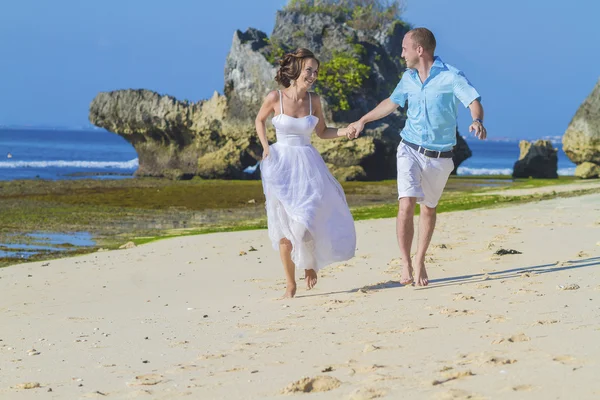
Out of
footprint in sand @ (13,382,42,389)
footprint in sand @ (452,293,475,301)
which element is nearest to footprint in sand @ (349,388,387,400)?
footprint in sand @ (13,382,42,389)

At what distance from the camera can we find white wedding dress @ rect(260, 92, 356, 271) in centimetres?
727

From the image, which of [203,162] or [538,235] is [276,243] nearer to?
[538,235]

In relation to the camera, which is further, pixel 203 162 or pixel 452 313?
pixel 203 162

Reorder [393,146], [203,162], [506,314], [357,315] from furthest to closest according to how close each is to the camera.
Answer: [203,162], [393,146], [357,315], [506,314]

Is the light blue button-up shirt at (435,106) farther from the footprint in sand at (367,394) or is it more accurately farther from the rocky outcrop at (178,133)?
the rocky outcrop at (178,133)

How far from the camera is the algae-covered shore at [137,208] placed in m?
13.9

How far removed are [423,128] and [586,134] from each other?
80.8 ft

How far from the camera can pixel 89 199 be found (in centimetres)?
2309

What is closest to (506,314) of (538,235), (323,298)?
(323,298)

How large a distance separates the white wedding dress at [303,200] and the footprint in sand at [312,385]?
3000 millimetres

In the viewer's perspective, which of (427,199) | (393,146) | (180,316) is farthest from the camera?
(393,146)

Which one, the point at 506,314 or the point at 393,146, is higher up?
the point at 393,146

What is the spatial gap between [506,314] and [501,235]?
4.67 meters

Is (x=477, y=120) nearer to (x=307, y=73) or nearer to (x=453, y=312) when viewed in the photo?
(x=307, y=73)
